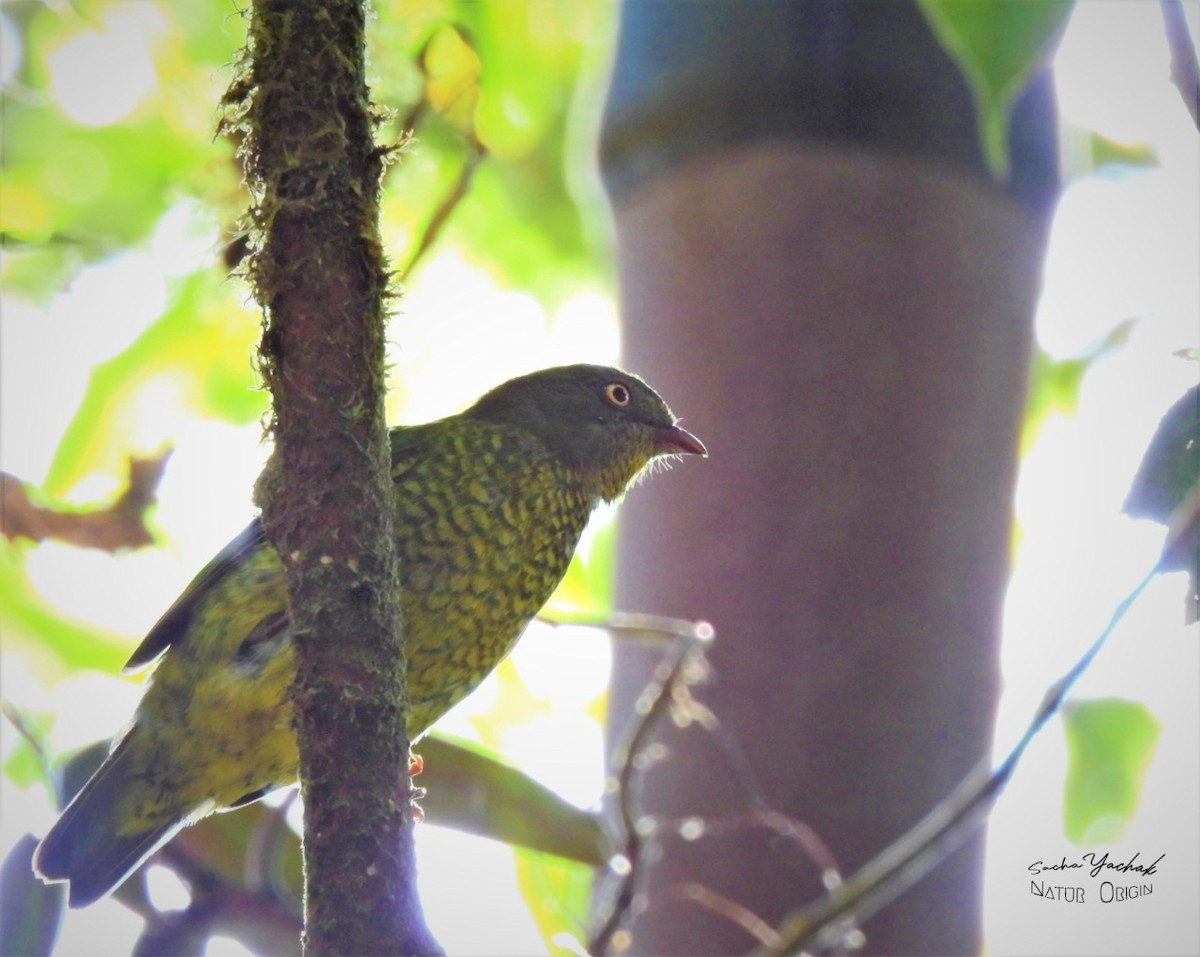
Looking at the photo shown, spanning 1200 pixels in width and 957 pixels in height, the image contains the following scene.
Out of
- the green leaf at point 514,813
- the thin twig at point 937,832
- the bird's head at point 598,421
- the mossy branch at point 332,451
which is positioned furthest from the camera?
the bird's head at point 598,421

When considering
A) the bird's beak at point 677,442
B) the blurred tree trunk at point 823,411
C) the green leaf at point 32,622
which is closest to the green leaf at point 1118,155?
the blurred tree trunk at point 823,411

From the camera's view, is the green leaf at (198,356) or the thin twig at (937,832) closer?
the thin twig at (937,832)

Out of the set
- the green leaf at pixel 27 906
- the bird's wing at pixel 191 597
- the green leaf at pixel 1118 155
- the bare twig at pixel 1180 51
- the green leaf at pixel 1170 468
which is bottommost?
the green leaf at pixel 27 906

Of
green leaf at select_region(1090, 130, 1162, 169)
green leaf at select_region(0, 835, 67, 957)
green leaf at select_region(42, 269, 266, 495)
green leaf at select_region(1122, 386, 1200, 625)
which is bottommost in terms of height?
green leaf at select_region(0, 835, 67, 957)

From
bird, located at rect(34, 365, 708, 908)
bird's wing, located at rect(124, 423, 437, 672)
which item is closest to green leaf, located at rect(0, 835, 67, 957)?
bird, located at rect(34, 365, 708, 908)

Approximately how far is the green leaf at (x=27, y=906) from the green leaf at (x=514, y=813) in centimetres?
100

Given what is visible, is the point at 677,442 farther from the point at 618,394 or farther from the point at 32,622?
the point at 32,622

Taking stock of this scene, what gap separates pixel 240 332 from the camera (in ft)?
12.2

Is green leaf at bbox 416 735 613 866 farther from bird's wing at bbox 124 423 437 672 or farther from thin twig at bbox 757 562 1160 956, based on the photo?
thin twig at bbox 757 562 1160 956

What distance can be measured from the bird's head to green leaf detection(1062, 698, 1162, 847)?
4.52ft

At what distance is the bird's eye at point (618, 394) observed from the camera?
4324 mm

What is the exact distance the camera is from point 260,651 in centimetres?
333

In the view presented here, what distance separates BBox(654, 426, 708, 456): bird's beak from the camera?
13.4 ft

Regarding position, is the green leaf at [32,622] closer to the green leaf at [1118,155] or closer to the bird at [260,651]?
the bird at [260,651]
